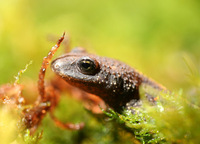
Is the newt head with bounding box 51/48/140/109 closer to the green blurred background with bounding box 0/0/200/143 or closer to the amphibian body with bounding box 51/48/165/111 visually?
the amphibian body with bounding box 51/48/165/111

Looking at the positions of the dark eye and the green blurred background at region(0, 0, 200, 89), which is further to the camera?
the green blurred background at region(0, 0, 200, 89)

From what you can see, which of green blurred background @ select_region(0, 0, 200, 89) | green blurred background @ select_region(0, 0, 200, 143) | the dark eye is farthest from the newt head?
green blurred background @ select_region(0, 0, 200, 89)

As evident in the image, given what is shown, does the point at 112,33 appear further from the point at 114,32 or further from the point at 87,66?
the point at 87,66

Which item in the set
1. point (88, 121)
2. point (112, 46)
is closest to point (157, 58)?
point (112, 46)

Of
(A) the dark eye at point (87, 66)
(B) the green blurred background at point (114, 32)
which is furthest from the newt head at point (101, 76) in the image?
(B) the green blurred background at point (114, 32)

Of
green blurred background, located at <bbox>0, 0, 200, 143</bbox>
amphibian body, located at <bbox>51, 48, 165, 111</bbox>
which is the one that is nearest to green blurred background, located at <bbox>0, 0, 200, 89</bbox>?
green blurred background, located at <bbox>0, 0, 200, 143</bbox>

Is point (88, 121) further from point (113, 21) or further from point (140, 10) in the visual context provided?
point (140, 10)

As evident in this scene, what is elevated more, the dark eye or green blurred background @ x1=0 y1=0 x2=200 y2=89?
the dark eye
